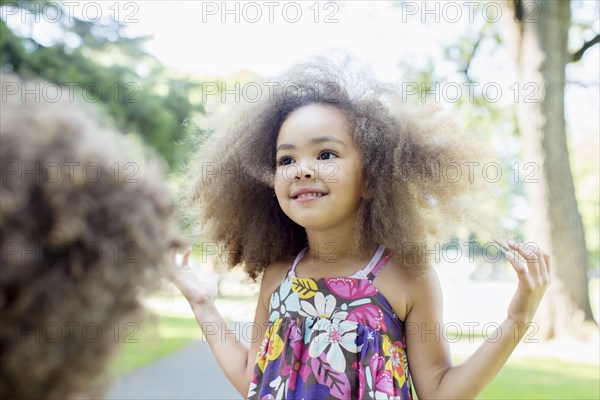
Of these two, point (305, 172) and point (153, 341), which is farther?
point (305, 172)

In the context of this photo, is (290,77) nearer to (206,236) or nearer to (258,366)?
(206,236)

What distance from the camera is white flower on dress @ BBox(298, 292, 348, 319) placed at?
221cm

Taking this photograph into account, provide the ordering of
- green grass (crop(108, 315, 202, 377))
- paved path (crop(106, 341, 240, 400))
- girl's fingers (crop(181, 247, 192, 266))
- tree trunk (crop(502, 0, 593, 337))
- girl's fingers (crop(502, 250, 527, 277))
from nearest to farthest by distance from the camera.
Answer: green grass (crop(108, 315, 202, 377)), girl's fingers (crop(502, 250, 527, 277)), girl's fingers (crop(181, 247, 192, 266)), paved path (crop(106, 341, 240, 400)), tree trunk (crop(502, 0, 593, 337))

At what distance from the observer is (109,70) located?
14.1 metres

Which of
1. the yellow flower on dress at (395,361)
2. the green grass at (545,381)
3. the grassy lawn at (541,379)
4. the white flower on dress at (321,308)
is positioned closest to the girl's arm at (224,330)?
the white flower on dress at (321,308)

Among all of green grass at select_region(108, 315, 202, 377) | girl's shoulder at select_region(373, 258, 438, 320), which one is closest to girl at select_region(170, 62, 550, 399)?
girl's shoulder at select_region(373, 258, 438, 320)

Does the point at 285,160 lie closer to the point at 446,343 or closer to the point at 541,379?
the point at 446,343

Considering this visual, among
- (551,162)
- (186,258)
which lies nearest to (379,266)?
(186,258)

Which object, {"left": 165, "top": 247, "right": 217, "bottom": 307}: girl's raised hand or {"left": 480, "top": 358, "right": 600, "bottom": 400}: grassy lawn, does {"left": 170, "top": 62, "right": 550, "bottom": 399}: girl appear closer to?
{"left": 165, "top": 247, "right": 217, "bottom": 307}: girl's raised hand

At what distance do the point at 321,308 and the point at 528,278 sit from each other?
66 cm

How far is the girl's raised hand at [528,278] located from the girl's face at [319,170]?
0.56 m

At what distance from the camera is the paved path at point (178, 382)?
5844mm

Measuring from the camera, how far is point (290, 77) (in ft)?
8.59

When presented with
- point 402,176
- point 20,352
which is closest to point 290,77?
point 402,176
